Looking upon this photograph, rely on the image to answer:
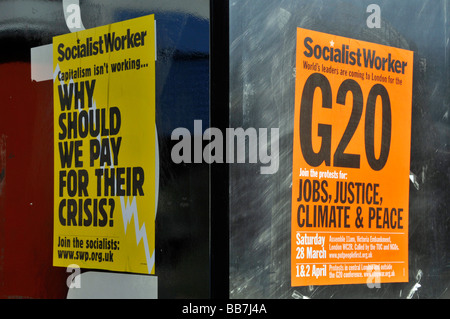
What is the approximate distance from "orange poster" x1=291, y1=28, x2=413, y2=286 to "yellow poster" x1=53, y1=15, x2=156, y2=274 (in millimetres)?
563

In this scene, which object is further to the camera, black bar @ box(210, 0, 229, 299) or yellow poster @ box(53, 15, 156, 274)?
yellow poster @ box(53, 15, 156, 274)

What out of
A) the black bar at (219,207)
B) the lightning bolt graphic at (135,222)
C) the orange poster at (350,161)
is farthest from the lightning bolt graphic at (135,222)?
the orange poster at (350,161)

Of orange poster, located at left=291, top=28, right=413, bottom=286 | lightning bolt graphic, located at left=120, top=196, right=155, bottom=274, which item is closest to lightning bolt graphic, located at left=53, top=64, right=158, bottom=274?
lightning bolt graphic, located at left=120, top=196, right=155, bottom=274

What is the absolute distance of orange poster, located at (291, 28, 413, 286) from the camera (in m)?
3.70

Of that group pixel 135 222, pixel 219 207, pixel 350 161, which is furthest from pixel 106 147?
pixel 350 161

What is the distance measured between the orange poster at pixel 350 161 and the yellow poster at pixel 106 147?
56 cm

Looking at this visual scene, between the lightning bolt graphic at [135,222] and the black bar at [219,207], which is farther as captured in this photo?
the lightning bolt graphic at [135,222]

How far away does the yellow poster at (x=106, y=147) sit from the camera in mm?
3713

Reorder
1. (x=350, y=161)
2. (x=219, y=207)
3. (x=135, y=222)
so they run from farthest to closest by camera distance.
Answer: (x=350, y=161) < (x=135, y=222) < (x=219, y=207)

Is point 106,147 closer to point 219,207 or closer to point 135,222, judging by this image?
point 135,222

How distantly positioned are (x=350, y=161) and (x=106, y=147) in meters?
0.95

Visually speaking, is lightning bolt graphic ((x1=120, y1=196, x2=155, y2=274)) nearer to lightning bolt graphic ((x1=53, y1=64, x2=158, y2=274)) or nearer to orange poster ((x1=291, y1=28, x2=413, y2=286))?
lightning bolt graphic ((x1=53, y1=64, x2=158, y2=274))

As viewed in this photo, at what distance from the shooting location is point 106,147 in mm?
3859

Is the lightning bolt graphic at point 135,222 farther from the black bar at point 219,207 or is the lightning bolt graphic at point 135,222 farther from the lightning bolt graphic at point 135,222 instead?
Result: the black bar at point 219,207
